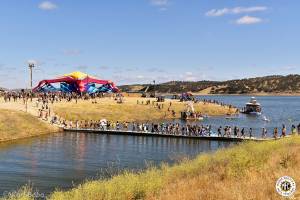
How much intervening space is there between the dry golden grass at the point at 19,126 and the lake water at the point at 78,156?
2483mm

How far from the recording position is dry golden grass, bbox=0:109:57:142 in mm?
57781

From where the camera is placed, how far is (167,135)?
59.4 metres

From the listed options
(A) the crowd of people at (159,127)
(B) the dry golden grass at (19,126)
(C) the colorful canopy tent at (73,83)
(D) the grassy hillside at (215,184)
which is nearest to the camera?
(D) the grassy hillside at (215,184)

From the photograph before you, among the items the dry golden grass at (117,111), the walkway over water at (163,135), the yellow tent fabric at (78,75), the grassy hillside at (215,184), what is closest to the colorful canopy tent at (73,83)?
the yellow tent fabric at (78,75)

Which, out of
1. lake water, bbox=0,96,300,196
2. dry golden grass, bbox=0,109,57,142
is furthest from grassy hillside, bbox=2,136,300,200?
dry golden grass, bbox=0,109,57,142

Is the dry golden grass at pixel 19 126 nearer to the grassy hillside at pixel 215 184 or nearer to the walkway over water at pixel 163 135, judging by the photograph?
the walkway over water at pixel 163 135

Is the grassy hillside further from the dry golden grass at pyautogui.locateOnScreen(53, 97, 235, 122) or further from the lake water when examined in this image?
the dry golden grass at pyautogui.locateOnScreen(53, 97, 235, 122)

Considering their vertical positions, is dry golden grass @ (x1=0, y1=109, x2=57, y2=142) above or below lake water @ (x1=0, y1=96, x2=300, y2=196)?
above

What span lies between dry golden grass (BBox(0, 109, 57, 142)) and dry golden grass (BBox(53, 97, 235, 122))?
11.4 meters

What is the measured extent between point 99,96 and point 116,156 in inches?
2724

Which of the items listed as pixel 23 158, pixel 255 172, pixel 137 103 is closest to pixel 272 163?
pixel 255 172

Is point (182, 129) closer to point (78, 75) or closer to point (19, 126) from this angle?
point (19, 126)

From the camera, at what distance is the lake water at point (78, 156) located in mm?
33500

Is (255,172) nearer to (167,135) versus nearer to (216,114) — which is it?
(167,135)
